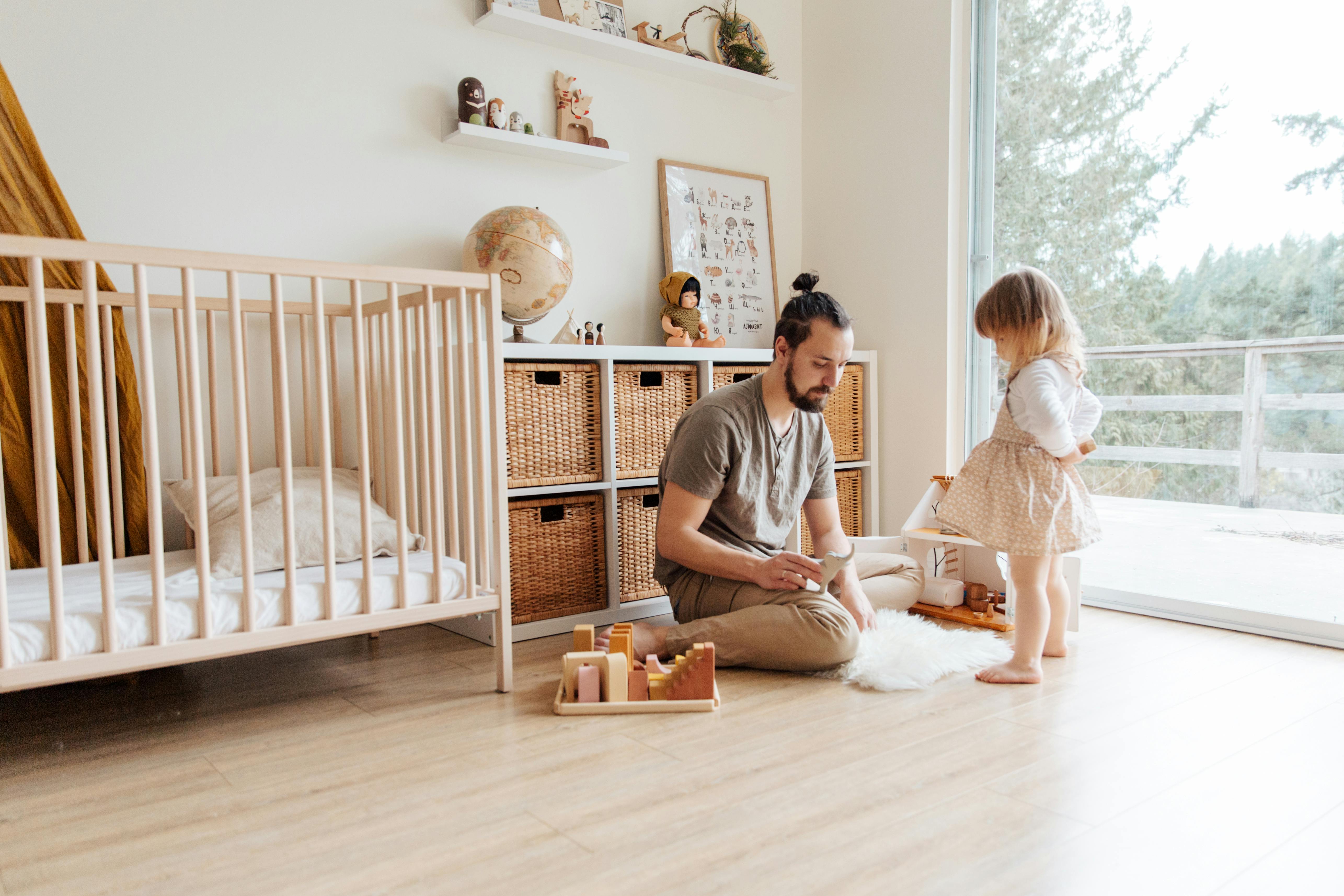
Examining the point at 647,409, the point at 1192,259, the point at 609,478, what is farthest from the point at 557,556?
the point at 1192,259

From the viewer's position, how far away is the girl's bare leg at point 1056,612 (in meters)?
2.01

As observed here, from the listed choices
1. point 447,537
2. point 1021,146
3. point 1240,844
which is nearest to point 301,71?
point 447,537

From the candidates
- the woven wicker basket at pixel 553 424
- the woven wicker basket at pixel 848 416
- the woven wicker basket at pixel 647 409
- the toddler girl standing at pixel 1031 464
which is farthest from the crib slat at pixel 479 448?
the woven wicker basket at pixel 848 416

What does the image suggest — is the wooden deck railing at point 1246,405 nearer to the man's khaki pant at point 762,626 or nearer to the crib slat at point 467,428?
the man's khaki pant at point 762,626

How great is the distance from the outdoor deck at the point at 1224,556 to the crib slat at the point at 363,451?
6.62 feet

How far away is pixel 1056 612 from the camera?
202cm

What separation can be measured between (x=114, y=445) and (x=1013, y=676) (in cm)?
195

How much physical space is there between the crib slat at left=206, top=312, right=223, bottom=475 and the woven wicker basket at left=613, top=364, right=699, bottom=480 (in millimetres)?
972

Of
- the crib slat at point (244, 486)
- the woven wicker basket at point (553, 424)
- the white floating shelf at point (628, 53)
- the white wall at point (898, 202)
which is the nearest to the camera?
the crib slat at point (244, 486)

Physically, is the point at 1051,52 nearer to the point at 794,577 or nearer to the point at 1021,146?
the point at 1021,146

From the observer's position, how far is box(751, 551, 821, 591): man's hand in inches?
72.0

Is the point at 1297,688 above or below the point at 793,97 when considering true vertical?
below

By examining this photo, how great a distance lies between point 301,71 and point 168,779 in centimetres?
176

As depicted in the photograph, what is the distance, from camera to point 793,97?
334cm
